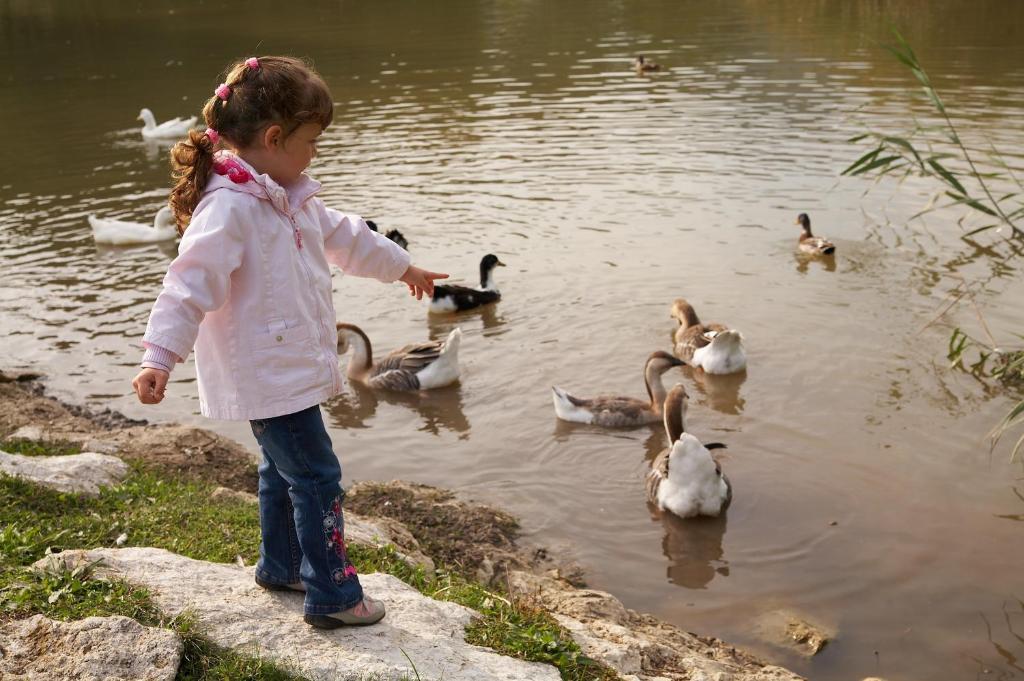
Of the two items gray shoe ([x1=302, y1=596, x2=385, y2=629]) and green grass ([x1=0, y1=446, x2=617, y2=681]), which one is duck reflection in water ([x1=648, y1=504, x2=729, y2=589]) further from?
gray shoe ([x1=302, y1=596, x2=385, y2=629])

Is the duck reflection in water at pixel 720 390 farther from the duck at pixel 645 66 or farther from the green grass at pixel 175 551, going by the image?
the duck at pixel 645 66

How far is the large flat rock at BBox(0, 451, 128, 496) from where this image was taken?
5.86 m

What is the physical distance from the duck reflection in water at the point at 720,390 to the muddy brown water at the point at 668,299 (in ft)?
0.10

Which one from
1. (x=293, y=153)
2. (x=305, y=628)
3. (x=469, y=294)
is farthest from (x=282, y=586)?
(x=469, y=294)

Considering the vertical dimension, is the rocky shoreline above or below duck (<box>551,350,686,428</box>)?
above

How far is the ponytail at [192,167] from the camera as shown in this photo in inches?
156

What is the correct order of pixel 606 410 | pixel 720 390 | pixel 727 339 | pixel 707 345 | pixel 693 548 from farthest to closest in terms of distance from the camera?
pixel 707 345
pixel 720 390
pixel 727 339
pixel 606 410
pixel 693 548

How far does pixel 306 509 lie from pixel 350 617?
51 centimetres

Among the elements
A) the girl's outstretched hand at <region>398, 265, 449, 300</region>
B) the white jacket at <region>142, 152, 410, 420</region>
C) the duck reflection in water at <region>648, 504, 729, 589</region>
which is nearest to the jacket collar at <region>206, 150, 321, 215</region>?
the white jacket at <region>142, 152, 410, 420</region>

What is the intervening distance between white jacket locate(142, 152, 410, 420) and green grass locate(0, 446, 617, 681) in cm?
94

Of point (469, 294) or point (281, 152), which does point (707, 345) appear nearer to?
point (469, 294)

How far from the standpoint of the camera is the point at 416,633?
14.4 ft

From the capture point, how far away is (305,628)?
14.1 ft

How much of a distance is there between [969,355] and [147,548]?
8519mm
